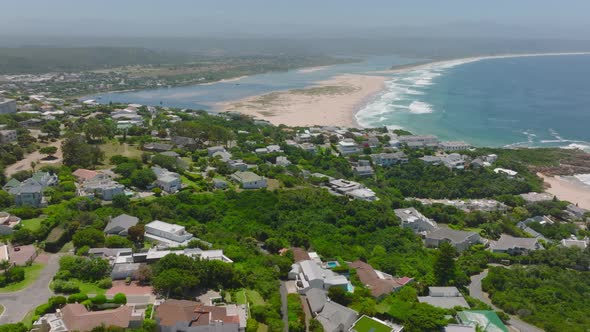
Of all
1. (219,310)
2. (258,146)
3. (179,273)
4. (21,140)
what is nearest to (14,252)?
(179,273)

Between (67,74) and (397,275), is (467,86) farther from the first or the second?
(67,74)

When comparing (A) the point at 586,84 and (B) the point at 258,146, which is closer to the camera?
(B) the point at 258,146

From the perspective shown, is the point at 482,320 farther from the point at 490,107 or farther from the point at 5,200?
the point at 490,107

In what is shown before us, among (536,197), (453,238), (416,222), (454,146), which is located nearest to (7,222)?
(416,222)

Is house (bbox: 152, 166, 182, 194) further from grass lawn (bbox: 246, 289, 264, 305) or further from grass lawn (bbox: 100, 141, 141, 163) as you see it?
grass lawn (bbox: 246, 289, 264, 305)

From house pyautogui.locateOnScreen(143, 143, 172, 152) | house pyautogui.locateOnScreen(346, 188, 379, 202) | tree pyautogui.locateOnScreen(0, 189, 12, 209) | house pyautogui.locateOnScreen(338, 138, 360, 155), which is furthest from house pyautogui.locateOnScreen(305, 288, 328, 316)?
house pyautogui.locateOnScreen(338, 138, 360, 155)

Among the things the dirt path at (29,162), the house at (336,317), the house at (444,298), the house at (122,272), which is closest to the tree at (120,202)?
the house at (122,272)

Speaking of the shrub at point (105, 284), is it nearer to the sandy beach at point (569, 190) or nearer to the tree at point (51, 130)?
the tree at point (51, 130)
